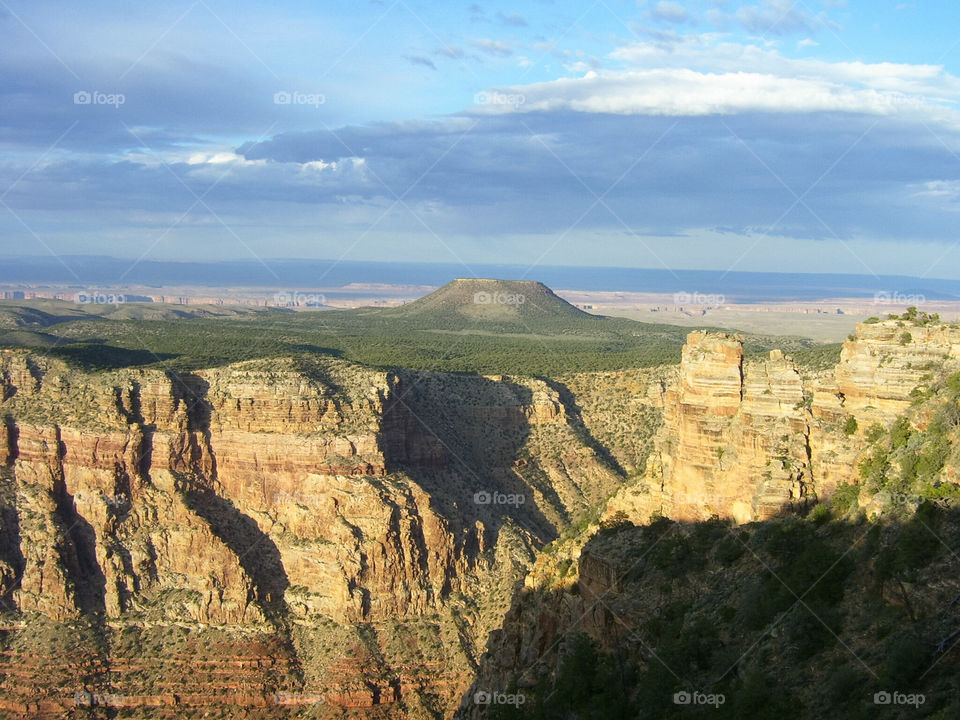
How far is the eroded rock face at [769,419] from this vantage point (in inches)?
1142

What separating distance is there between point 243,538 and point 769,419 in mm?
34752

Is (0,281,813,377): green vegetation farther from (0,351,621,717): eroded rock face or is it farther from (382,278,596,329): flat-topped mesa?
(0,351,621,717): eroded rock face

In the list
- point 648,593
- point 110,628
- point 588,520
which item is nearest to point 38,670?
point 110,628

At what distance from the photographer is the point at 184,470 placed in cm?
5869

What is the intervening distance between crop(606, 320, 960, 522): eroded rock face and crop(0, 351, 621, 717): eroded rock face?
70.4 feet

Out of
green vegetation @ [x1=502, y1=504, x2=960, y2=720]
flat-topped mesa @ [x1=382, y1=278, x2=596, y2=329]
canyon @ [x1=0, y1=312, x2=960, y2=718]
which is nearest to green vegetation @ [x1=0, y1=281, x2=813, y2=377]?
flat-topped mesa @ [x1=382, y1=278, x2=596, y2=329]

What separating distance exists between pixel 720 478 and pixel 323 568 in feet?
94.2

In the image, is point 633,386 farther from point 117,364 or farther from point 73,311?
point 73,311

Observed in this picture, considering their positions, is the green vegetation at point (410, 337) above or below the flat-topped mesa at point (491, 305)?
below

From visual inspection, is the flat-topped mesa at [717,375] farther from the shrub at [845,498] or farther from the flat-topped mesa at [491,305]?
the flat-topped mesa at [491,305]

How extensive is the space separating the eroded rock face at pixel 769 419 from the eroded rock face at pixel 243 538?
21.4 m

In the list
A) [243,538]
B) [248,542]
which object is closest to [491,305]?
[243,538]

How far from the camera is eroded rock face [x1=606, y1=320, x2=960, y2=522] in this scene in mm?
29016

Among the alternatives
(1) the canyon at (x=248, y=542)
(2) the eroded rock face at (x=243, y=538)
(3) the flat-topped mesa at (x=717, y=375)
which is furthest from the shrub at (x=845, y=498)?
(2) the eroded rock face at (x=243, y=538)
